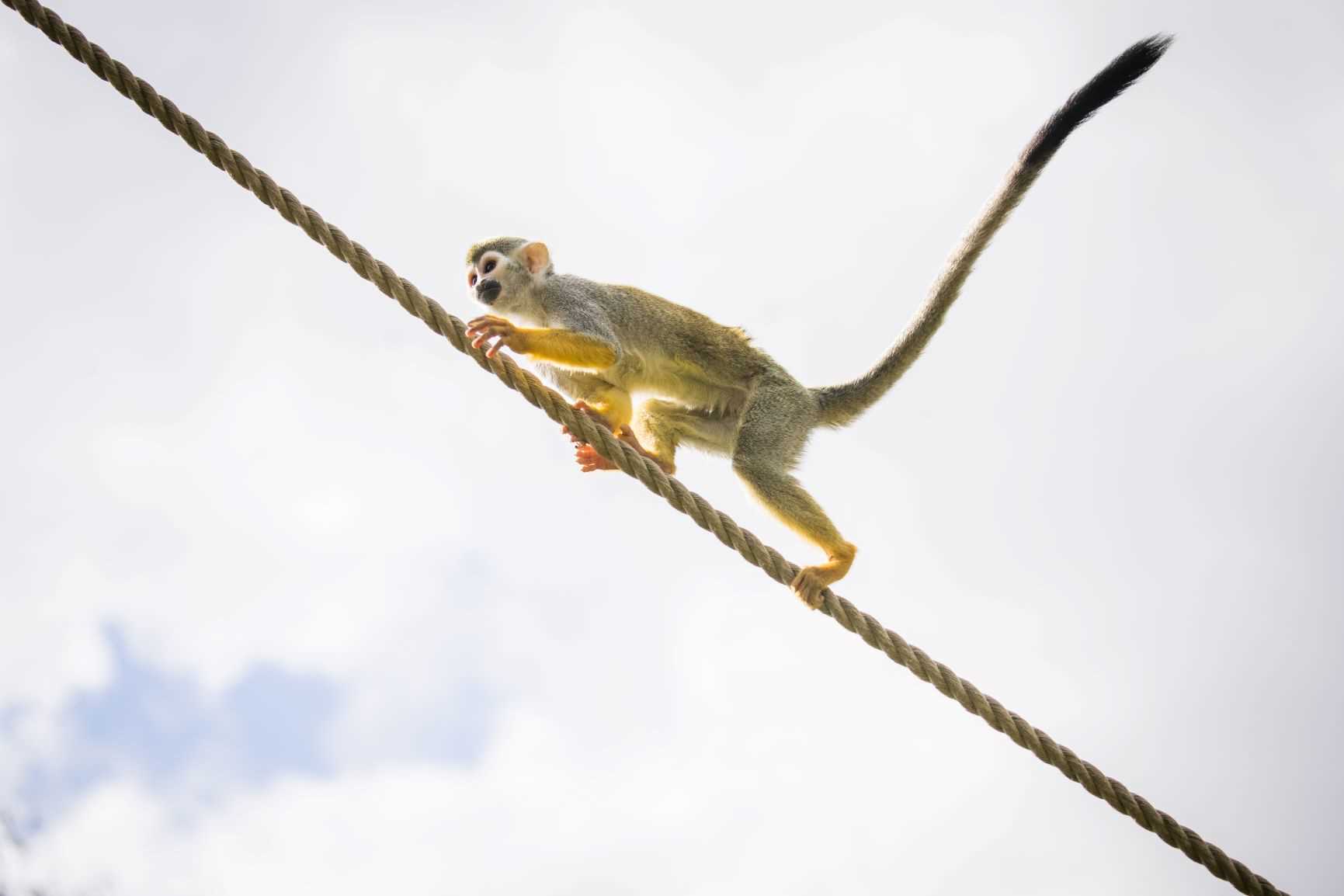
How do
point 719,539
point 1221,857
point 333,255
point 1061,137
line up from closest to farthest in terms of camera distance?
1. point 1221,857
2. point 333,255
3. point 719,539
4. point 1061,137

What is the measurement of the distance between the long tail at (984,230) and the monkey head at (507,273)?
6.16 ft

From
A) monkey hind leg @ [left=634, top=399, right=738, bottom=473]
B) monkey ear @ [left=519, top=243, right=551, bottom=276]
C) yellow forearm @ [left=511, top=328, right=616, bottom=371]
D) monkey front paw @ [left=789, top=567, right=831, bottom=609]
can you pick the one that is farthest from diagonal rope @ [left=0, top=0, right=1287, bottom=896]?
monkey ear @ [left=519, top=243, right=551, bottom=276]

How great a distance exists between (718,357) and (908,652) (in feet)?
8.33

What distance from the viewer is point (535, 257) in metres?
6.27

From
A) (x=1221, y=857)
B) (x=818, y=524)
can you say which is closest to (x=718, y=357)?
(x=818, y=524)

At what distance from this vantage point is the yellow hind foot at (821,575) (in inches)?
191

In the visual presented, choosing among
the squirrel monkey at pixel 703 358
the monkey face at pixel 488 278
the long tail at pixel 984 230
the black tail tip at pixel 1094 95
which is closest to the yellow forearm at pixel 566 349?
the squirrel monkey at pixel 703 358

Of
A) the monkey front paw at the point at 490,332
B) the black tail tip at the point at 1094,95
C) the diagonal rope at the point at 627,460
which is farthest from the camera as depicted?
the black tail tip at the point at 1094,95

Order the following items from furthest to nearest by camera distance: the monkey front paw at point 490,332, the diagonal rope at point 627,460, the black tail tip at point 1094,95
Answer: the black tail tip at point 1094,95 → the monkey front paw at point 490,332 → the diagonal rope at point 627,460

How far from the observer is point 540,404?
179 inches

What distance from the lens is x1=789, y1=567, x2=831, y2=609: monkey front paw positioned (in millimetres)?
4832

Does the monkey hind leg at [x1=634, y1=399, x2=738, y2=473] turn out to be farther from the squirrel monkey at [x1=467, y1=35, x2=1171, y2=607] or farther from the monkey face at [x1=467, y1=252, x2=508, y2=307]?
the monkey face at [x1=467, y1=252, x2=508, y2=307]

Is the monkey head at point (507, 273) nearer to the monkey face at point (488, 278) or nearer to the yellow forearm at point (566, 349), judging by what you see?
the monkey face at point (488, 278)

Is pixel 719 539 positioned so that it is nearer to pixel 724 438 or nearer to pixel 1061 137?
pixel 724 438
